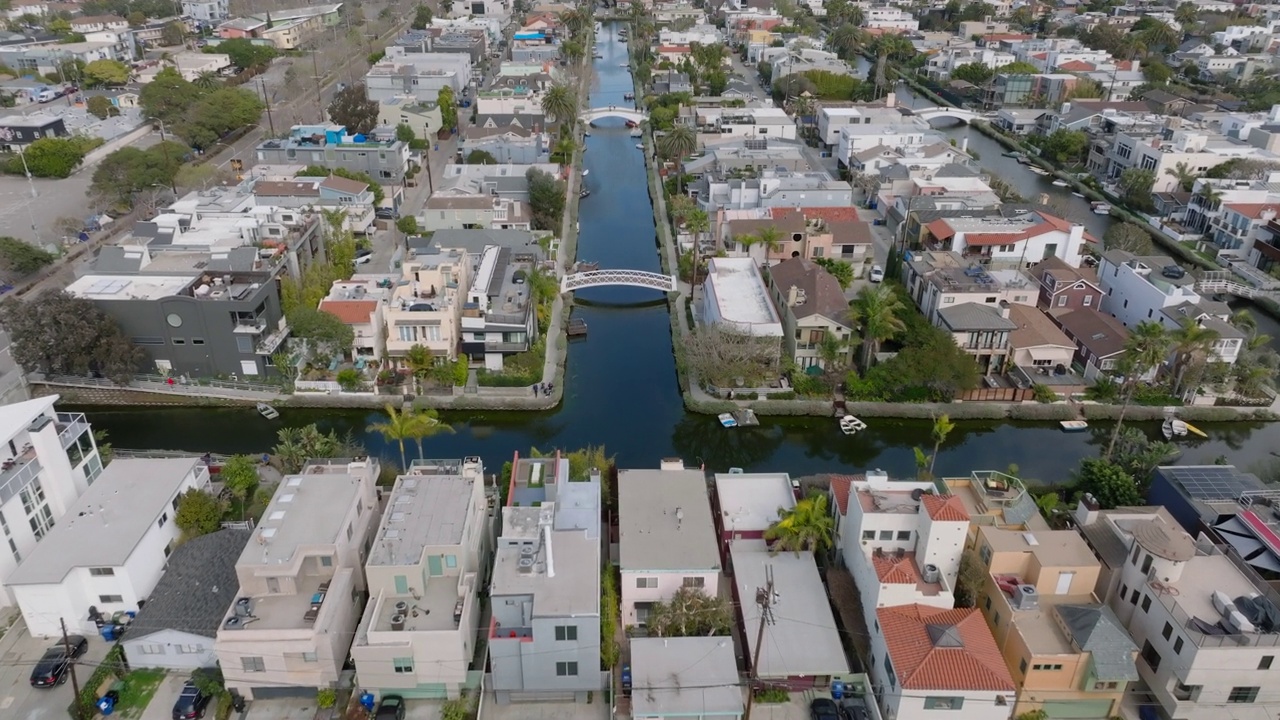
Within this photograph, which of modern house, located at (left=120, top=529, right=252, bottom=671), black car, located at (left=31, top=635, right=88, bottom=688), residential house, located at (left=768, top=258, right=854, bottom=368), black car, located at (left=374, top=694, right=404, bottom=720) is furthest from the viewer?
residential house, located at (left=768, top=258, right=854, bottom=368)

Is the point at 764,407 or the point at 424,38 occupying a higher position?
the point at 424,38

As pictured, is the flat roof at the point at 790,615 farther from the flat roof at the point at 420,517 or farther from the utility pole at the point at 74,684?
the utility pole at the point at 74,684

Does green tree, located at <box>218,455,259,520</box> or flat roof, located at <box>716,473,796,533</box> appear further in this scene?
green tree, located at <box>218,455,259,520</box>

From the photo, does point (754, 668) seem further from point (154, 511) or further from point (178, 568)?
point (154, 511)

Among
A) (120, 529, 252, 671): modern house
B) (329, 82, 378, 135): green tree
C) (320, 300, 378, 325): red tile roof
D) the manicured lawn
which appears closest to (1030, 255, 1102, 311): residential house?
(320, 300, 378, 325): red tile roof

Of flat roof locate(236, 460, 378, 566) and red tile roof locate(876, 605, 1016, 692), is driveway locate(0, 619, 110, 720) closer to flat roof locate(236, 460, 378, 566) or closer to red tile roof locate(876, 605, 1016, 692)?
flat roof locate(236, 460, 378, 566)

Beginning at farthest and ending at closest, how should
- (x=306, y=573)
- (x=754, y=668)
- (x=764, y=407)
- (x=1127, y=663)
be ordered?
(x=764, y=407) → (x=306, y=573) → (x=1127, y=663) → (x=754, y=668)

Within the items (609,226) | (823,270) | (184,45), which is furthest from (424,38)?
(823,270)
